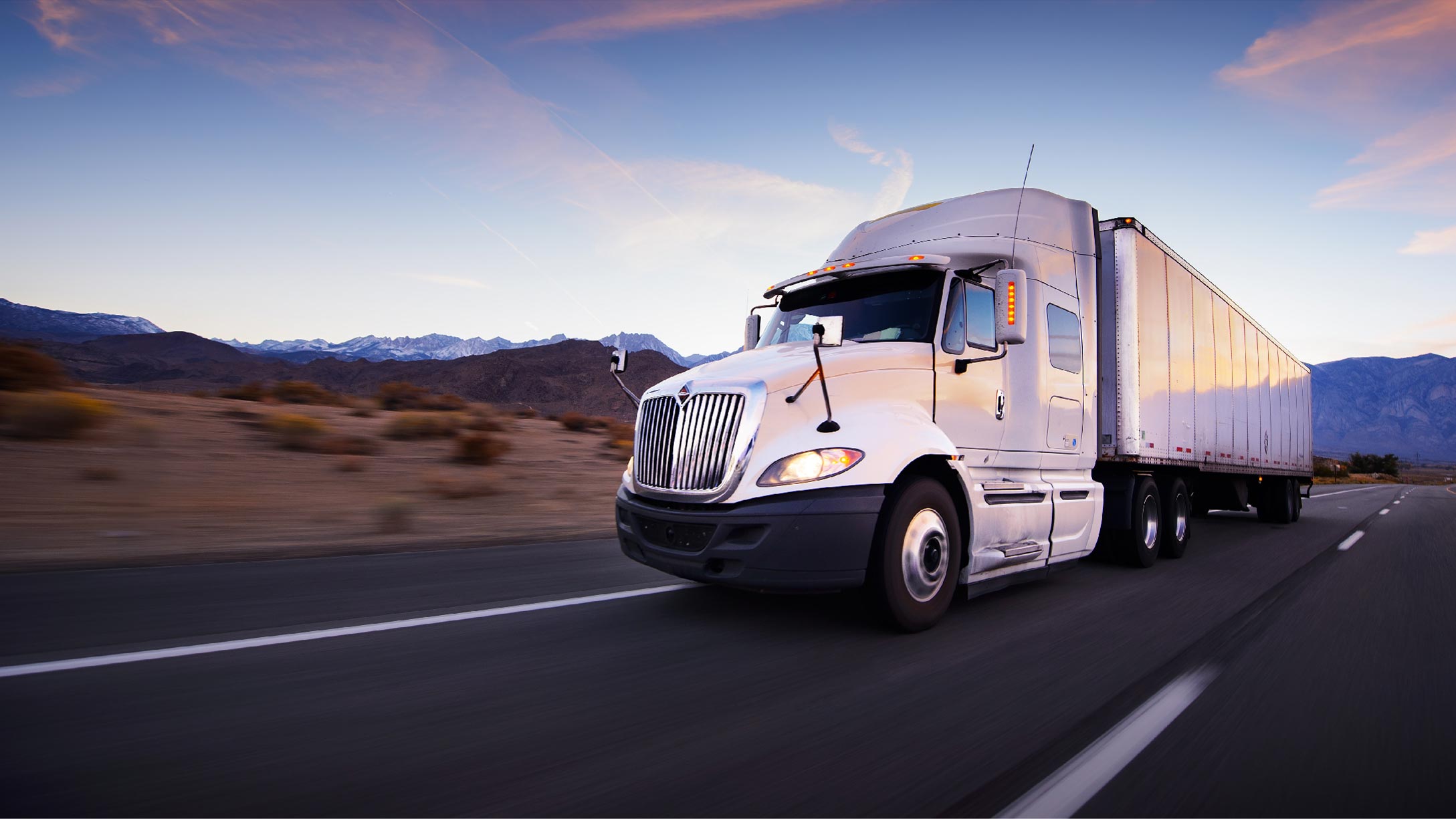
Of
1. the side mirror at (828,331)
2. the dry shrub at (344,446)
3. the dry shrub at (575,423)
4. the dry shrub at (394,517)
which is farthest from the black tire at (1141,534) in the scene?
the dry shrub at (575,423)

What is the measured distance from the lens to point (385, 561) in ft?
22.6

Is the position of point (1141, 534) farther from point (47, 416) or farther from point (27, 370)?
point (27, 370)

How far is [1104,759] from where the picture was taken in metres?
2.98

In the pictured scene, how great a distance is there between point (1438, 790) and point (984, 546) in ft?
9.13

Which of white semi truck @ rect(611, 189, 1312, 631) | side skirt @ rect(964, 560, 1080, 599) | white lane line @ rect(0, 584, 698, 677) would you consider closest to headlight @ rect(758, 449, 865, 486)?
white semi truck @ rect(611, 189, 1312, 631)

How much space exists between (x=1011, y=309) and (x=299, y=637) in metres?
4.93

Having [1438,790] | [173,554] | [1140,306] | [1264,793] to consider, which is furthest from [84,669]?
[1140,306]

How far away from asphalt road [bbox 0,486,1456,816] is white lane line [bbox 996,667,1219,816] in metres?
0.01

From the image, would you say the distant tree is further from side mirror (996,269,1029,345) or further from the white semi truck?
side mirror (996,269,1029,345)

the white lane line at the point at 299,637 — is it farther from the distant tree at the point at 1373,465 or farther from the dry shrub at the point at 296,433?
the distant tree at the point at 1373,465

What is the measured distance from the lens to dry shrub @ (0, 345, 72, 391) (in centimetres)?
1250

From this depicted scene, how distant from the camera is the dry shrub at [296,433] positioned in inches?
529

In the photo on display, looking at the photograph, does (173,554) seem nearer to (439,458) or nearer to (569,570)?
(569,570)

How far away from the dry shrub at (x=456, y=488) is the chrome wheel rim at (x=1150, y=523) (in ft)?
30.3
